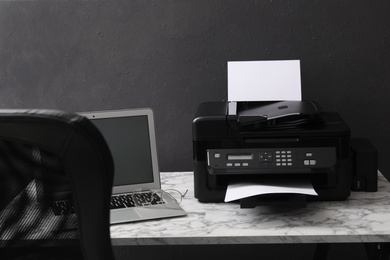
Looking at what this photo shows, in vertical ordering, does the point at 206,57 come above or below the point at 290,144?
above

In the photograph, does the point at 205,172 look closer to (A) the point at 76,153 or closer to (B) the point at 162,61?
(B) the point at 162,61

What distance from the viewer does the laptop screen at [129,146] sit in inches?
83.0

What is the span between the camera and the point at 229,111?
211 centimetres

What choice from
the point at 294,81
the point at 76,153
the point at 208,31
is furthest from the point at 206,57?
the point at 76,153

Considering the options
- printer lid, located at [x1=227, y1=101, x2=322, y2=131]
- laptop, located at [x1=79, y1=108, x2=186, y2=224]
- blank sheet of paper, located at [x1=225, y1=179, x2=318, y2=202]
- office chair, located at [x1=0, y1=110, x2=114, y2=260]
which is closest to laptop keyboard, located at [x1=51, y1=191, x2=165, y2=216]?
laptop, located at [x1=79, y1=108, x2=186, y2=224]

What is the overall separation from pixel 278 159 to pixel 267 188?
101 millimetres

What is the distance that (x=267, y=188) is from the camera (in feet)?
6.44

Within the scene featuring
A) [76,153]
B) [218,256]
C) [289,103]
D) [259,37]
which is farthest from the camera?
[218,256]

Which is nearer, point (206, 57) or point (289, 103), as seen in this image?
point (289, 103)

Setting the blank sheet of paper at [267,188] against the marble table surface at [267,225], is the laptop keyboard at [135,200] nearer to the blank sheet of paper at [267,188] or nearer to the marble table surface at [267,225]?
the marble table surface at [267,225]

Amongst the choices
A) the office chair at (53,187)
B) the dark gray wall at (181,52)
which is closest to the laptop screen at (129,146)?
the dark gray wall at (181,52)

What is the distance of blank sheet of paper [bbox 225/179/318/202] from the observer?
1.93 meters

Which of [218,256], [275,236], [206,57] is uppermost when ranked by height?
[206,57]

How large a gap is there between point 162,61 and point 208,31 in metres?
0.20
